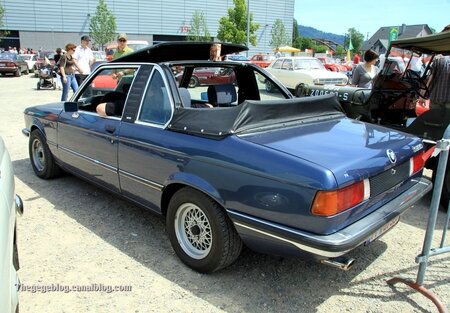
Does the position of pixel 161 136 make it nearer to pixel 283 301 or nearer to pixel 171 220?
pixel 171 220

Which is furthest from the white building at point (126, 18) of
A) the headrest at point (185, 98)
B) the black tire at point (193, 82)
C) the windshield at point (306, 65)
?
the headrest at point (185, 98)

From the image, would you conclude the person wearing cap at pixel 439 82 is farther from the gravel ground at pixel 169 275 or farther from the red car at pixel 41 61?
the red car at pixel 41 61

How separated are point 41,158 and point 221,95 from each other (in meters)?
2.74

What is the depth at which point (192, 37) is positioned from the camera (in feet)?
180

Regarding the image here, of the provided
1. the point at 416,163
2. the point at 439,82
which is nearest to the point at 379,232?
the point at 416,163

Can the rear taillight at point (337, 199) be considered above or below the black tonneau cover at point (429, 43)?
below

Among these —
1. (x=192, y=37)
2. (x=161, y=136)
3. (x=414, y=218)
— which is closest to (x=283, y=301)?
(x=161, y=136)

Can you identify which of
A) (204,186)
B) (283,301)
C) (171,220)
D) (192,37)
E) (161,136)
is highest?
(192,37)

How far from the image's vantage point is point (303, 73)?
16234mm

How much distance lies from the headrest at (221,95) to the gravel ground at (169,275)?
1.39 meters

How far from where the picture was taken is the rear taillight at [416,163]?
125 inches

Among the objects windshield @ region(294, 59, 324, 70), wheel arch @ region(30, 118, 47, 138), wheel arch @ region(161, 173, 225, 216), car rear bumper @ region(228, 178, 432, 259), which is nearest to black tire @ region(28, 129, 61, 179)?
wheel arch @ region(30, 118, 47, 138)

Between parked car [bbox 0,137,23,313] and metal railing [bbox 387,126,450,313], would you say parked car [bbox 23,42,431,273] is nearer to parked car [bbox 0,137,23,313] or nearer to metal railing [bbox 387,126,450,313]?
metal railing [bbox 387,126,450,313]

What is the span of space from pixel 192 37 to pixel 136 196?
Result: 5406 centimetres
